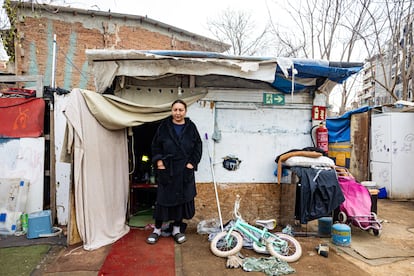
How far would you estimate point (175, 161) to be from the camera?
3.97 metres

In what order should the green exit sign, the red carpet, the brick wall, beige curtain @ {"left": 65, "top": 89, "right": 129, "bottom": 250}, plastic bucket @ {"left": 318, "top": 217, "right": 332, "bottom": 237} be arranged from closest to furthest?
the red carpet < beige curtain @ {"left": 65, "top": 89, "right": 129, "bottom": 250} < plastic bucket @ {"left": 318, "top": 217, "right": 332, "bottom": 237} < the green exit sign < the brick wall

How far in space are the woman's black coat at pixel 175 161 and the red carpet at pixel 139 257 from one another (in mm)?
649

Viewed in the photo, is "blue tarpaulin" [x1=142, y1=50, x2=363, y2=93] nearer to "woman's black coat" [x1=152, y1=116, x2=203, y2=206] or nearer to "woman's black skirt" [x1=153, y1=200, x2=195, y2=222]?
"woman's black coat" [x1=152, y1=116, x2=203, y2=206]

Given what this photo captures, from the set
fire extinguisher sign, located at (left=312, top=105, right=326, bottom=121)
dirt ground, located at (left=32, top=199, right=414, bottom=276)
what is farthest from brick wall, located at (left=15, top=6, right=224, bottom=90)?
fire extinguisher sign, located at (left=312, top=105, right=326, bottom=121)

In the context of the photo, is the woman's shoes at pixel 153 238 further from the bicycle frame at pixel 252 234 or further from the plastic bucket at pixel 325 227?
the plastic bucket at pixel 325 227

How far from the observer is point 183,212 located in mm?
4059

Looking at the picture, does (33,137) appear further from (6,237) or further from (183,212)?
(183,212)

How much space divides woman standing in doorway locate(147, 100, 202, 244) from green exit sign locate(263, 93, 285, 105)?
1.52m

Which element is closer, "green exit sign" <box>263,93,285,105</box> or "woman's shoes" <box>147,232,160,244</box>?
"woman's shoes" <box>147,232,160,244</box>

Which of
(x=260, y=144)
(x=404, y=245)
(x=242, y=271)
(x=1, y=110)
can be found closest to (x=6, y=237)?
(x=1, y=110)

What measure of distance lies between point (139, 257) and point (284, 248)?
198cm

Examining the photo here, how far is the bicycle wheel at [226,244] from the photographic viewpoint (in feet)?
11.5

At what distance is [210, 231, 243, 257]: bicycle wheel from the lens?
3516mm

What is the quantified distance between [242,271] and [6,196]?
4241 millimetres
